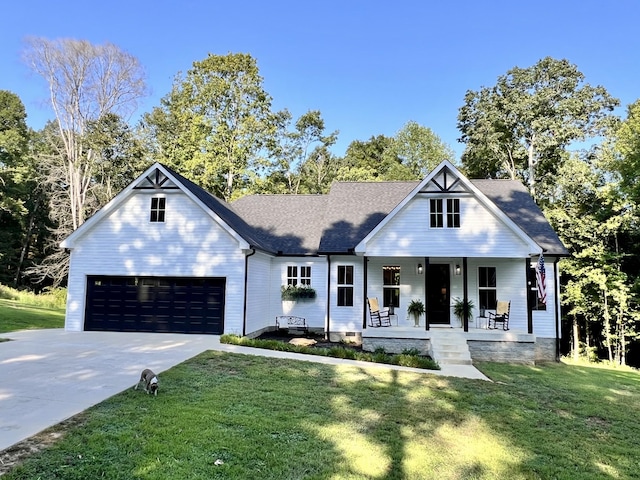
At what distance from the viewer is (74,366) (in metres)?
8.95

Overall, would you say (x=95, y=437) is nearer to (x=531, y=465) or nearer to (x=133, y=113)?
(x=531, y=465)

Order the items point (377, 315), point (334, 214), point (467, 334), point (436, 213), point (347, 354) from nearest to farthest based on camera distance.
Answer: point (347, 354)
point (467, 334)
point (436, 213)
point (377, 315)
point (334, 214)

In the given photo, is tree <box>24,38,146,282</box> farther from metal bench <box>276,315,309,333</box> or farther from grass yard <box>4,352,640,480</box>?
grass yard <box>4,352,640,480</box>

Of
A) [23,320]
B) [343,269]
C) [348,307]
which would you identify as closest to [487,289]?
[348,307]

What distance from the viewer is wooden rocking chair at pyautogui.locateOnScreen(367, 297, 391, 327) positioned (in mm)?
14891

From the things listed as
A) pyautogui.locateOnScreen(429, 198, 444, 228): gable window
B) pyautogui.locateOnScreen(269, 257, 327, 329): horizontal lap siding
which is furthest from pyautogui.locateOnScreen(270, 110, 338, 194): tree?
pyautogui.locateOnScreen(429, 198, 444, 228): gable window

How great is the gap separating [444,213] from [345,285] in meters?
4.52

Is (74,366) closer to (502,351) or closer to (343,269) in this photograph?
(343,269)

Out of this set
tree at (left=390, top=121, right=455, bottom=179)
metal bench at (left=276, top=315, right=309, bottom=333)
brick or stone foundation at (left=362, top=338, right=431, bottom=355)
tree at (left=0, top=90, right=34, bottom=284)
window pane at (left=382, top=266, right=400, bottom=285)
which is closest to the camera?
brick or stone foundation at (left=362, top=338, right=431, bottom=355)

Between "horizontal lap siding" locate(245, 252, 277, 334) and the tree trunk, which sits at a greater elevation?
"horizontal lap siding" locate(245, 252, 277, 334)

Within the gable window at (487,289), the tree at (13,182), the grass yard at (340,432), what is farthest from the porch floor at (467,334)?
the tree at (13,182)

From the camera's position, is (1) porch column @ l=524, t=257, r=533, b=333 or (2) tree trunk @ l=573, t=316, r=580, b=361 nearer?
(1) porch column @ l=524, t=257, r=533, b=333

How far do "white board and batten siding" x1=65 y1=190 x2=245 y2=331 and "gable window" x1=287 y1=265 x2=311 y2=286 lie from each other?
10.3 ft

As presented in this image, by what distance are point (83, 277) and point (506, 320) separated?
15.1m
